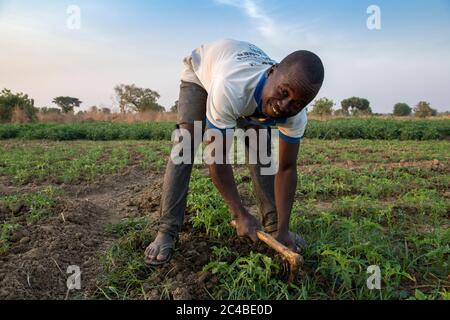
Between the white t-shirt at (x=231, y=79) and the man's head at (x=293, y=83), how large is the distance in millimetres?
144

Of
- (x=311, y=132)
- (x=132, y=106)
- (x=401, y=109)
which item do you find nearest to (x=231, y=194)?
(x=311, y=132)

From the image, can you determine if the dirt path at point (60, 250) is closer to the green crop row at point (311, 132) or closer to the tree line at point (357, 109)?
the green crop row at point (311, 132)

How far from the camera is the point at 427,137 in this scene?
13422 mm

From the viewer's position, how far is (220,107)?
2096 millimetres

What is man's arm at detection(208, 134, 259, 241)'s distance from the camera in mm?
2250

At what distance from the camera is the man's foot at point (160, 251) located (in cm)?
243

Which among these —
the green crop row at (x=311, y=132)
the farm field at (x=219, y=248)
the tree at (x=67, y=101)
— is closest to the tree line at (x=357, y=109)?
the green crop row at (x=311, y=132)

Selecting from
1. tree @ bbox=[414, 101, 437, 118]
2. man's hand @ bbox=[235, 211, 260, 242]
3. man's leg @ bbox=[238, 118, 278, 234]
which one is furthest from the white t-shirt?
tree @ bbox=[414, 101, 437, 118]

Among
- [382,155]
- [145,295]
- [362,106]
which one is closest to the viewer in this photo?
[145,295]

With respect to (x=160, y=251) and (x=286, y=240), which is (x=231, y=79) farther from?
(x=160, y=251)

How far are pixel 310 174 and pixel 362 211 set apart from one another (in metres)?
1.83

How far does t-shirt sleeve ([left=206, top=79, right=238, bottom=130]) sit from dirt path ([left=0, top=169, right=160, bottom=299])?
1.16 meters

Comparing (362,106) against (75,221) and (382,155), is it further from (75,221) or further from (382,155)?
(75,221)

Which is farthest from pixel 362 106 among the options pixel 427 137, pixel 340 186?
pixel 340 186
